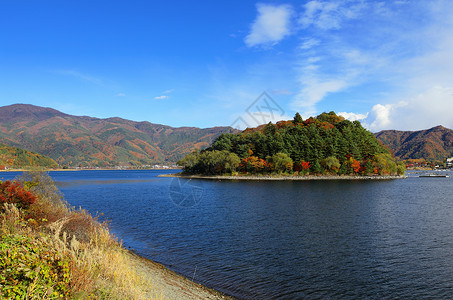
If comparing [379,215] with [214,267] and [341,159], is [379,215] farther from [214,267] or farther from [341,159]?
[341,159]

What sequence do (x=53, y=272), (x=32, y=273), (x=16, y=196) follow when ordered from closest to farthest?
(x=32, y=273) < (x=53, y=272) < (x=16, y=196)

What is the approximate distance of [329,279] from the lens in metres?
17.6

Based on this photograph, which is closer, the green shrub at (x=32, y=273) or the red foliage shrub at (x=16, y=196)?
the green shrub at (x=32, y=273)

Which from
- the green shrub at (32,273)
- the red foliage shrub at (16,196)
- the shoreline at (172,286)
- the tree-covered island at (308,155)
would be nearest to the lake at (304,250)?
the shoreline at (172,286)

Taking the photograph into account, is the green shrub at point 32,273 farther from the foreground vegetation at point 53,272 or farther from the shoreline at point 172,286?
the shoreline at point 172,286

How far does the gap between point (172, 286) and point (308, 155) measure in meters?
132

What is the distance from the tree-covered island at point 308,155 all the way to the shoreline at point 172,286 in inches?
4764

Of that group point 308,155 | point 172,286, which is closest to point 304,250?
point 172,286

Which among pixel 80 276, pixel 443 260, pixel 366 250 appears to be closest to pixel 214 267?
Answer: pixel 80 276

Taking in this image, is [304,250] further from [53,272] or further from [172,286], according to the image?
[53,272]

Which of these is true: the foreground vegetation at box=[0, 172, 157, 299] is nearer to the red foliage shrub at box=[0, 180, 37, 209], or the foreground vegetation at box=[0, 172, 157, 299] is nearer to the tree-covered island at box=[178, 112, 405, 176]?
the red foliage shrub at box=[0, 180, 37, 209]

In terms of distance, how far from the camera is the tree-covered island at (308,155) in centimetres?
13912

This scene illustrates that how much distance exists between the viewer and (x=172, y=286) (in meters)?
15.2

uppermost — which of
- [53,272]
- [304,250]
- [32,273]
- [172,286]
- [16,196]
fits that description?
[16,196]
